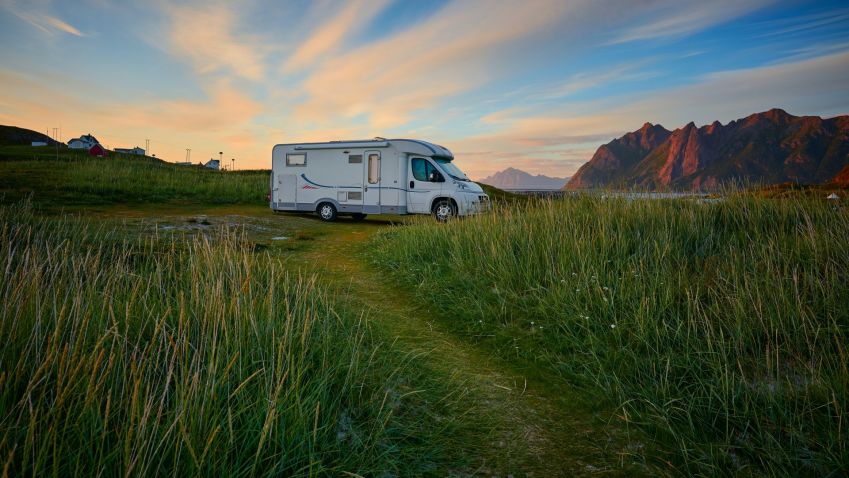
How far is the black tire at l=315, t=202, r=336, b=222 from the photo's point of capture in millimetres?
18189

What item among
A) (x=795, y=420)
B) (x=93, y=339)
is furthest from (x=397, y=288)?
(x=795, y=420)

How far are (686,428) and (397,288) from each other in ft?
15.5

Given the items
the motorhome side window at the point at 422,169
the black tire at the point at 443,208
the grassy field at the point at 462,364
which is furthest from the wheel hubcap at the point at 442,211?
the grassy field at the point at 462,364

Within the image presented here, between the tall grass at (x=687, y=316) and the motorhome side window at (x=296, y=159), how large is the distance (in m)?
12.0

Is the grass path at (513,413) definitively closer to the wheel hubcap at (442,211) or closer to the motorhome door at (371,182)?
the wheel hubcap at (442,211)

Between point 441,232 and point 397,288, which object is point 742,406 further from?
point 441,232

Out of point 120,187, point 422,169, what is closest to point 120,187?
point 120,187

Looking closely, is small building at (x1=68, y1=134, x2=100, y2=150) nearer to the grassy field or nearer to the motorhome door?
the motorhome door

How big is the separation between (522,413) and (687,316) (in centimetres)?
187

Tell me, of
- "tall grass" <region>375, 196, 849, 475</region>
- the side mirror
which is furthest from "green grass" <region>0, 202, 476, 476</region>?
the side mirror

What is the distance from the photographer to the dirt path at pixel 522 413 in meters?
2.72

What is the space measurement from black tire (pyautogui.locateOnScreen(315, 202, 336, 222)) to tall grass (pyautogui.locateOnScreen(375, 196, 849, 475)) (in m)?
11.1

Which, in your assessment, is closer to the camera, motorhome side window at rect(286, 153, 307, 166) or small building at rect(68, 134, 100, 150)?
motorhome side window at rect(286, 153, 307, 166)

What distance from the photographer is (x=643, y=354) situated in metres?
3.84
